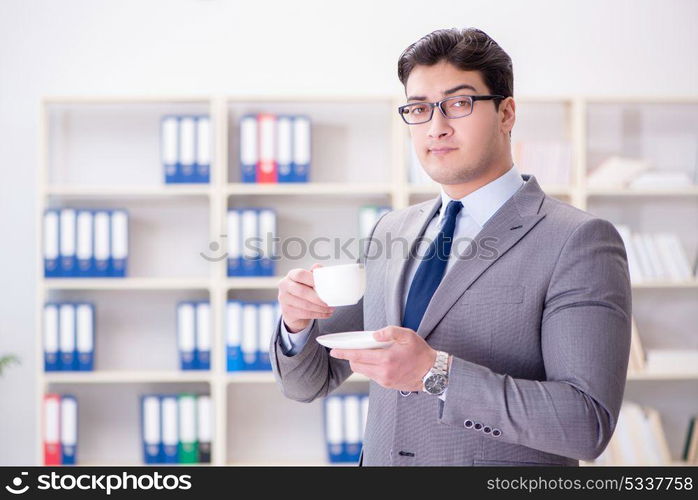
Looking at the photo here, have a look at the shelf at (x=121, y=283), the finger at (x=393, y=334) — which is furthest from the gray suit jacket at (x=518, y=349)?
the shelf at (x=121, y=283)

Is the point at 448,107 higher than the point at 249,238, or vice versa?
the point at 448,107

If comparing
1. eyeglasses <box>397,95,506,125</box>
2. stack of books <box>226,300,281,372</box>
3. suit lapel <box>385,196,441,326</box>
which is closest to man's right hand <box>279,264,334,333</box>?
suit lapel <box>385,196,441,326</box>

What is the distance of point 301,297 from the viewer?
1317 millimetres

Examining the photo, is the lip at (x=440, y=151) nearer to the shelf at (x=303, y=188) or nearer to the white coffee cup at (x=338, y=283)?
the white coffee cup at (x=338, y=283)

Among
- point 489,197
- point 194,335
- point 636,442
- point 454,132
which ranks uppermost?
point 454,132

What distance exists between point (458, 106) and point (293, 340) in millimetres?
548

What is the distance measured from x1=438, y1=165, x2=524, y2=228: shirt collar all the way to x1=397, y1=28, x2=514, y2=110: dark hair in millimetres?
146

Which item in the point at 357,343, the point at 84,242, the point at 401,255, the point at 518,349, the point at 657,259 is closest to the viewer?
the point at 357,343

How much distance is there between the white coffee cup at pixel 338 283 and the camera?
50.2 inches

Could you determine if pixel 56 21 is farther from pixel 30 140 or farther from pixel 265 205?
pixel 265 205

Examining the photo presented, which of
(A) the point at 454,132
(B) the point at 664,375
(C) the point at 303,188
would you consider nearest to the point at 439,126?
(A) the point at 454,132

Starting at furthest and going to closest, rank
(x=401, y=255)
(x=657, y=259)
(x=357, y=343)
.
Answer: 1. (x=657, y=259)
2. (x=401, y=255)
3. (x=357, y=343)

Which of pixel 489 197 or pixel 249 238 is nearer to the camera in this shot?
pixel 489 197

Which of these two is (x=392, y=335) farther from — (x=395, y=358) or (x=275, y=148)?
(x=275, y=148)
